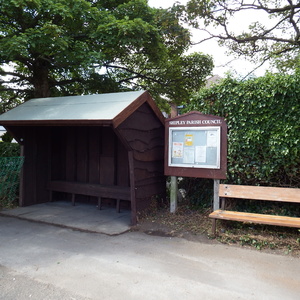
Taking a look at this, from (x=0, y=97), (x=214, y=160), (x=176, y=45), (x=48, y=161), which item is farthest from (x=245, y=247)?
(x=0, y=97)

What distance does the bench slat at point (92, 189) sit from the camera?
6925mm

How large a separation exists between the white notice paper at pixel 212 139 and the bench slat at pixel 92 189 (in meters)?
2.14

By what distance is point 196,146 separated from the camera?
6.13 meters

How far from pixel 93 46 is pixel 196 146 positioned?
6116mm

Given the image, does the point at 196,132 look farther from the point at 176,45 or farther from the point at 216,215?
the point at 176,45

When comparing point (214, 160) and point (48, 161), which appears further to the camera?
point (48, 161)

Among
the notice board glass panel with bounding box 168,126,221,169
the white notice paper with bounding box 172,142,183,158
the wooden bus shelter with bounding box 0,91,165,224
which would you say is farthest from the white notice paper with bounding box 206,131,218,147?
the wooden bus shelter with bounding box 0,91,165,224

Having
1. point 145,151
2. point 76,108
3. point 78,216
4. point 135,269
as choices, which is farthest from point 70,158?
point 135,269

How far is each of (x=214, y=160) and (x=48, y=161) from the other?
4602 millimetres

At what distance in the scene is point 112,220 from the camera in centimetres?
648

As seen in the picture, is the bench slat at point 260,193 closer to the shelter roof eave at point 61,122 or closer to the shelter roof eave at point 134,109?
the shelter roof eave at point 134,109

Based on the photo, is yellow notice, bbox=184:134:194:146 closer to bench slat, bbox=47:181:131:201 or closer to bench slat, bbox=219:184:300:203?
bench slat, bbox=219:184:300:203

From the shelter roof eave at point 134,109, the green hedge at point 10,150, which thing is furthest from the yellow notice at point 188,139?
the green hedge at point 10,150

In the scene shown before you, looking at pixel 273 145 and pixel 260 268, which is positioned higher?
pixel 273 145
